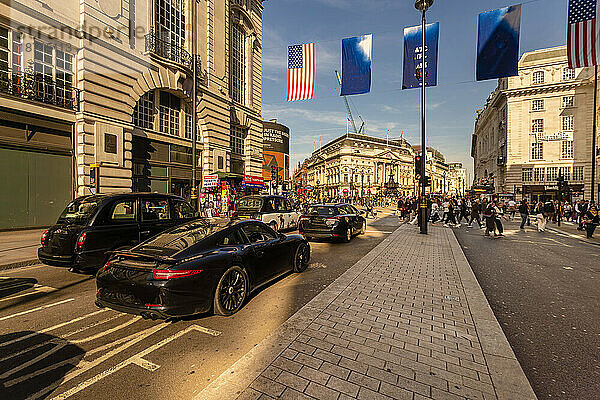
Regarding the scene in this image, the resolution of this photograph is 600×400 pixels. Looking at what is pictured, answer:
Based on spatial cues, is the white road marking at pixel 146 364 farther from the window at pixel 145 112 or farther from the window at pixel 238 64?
the window at pixel 238 64

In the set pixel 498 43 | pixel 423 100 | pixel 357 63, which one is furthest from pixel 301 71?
pixel 498 43

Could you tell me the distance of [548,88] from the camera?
156ft

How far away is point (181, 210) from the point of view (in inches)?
324

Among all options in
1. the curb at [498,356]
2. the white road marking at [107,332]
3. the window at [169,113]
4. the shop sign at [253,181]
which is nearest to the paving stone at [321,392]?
the curb at [498,356]

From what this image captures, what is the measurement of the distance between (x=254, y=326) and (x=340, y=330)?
1207mm

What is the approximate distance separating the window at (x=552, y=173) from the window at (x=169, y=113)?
184 feet

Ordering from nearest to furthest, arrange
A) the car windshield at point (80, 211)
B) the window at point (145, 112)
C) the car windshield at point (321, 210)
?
the car windshield at point (80, 211), the car windshield at point (321, 210), the window at point (145, 112)

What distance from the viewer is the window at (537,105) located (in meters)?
48.4

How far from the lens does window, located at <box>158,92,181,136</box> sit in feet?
65.3

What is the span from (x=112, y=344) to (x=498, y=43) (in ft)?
54.5

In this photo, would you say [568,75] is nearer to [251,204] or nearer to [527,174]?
[527,174]

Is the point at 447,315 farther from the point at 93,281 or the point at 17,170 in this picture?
the point at 17,170

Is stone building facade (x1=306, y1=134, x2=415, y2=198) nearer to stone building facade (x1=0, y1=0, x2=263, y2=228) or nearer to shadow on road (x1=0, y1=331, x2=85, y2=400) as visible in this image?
stone building facade (x1=0, y1=0, x2=263, y2=228)

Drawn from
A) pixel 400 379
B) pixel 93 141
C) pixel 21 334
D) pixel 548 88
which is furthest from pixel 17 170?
pixel 548 88
